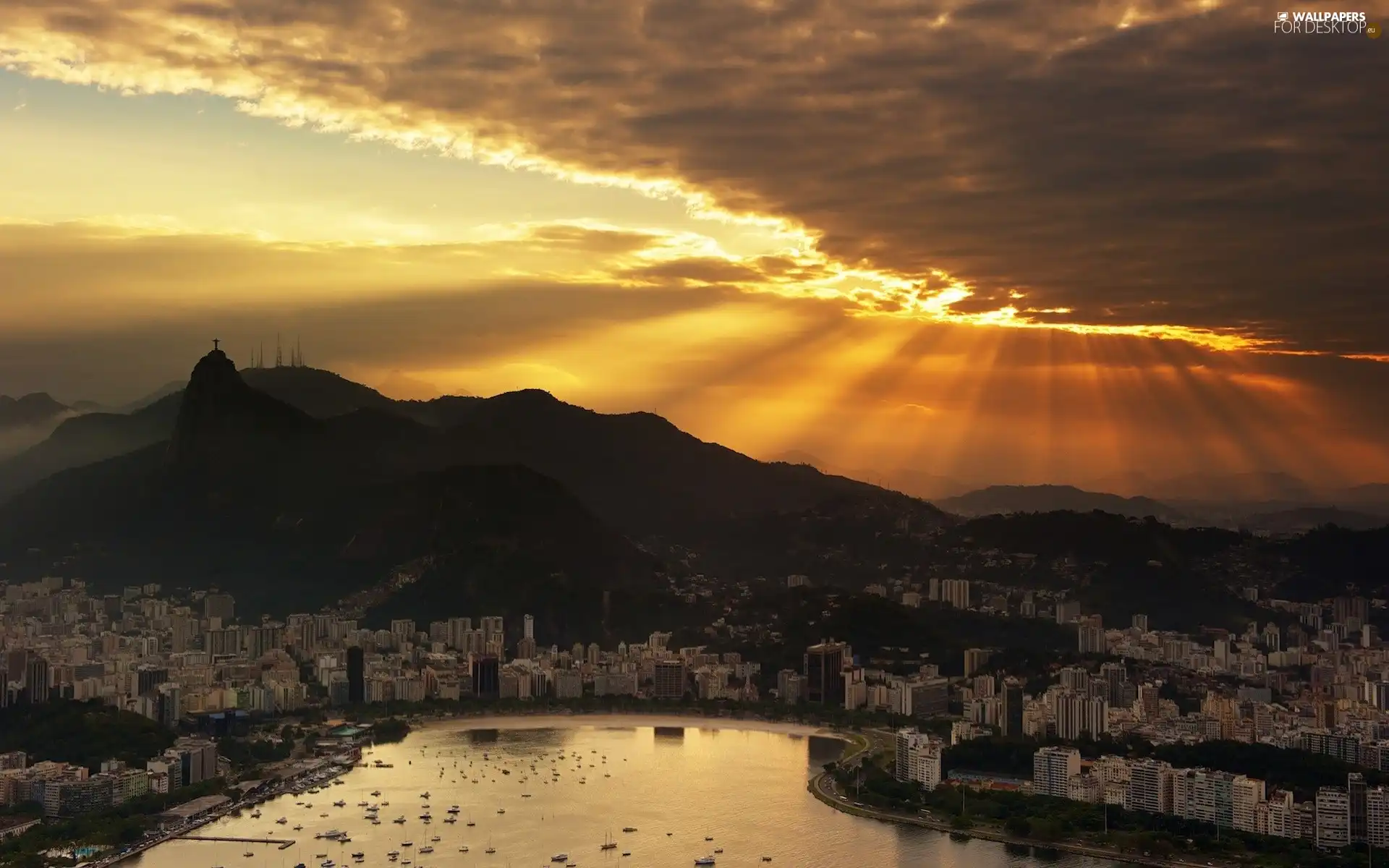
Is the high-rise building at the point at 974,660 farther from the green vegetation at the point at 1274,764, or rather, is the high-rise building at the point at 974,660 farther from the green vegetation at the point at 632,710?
the green vegetation at the point at 1274,764

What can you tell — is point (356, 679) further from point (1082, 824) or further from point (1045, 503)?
point (1045, 503)

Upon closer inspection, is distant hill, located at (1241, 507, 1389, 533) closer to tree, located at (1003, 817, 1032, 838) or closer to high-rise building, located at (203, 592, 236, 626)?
high-rise building, located at (203, 592, 236, 626)

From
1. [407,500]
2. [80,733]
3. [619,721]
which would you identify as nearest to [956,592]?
[619,721]

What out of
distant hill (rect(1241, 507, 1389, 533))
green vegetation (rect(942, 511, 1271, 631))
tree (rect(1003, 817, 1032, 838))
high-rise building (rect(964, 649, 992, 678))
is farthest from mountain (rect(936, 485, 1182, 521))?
tree (rect(1003, 817, 1032, 838))

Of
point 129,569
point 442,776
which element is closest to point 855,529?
point 129,569

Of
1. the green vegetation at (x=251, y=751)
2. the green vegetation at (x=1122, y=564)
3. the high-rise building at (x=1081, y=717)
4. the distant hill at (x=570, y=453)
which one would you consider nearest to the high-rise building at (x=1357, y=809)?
the high-rise building at (x=1081, y=717)

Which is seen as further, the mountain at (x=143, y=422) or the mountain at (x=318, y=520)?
the mountain at (x=143, y=422)
